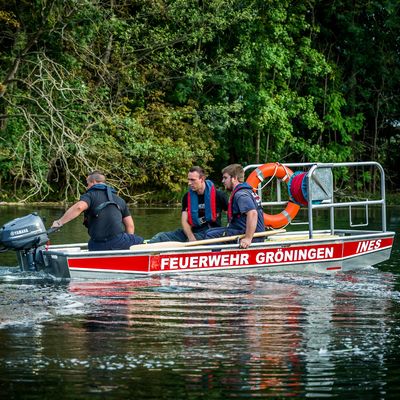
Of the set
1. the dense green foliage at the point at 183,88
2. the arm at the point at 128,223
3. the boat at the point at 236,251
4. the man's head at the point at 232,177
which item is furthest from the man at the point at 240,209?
the dense green foliage at the point at 183,88

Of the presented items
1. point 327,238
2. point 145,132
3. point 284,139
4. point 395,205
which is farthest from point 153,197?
point 327,238

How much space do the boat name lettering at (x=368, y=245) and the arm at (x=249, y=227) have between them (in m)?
2.03

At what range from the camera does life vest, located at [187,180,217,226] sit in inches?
580

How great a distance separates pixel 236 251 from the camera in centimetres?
1442

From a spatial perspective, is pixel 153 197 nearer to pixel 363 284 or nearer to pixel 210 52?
pixel 210 52

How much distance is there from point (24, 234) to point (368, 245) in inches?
194

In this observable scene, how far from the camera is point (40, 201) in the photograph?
29.7m

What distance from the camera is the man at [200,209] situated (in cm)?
1472

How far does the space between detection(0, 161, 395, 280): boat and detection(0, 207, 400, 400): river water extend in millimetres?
194

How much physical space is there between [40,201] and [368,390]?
74.2 ft

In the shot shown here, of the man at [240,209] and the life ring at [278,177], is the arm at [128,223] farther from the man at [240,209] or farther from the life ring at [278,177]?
the life ring at [278,177]

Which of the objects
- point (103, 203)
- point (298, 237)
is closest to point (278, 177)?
point (298, 237)

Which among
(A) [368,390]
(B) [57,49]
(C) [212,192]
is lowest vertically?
(A) [368,390]

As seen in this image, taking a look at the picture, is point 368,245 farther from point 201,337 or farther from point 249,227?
point 201,337
